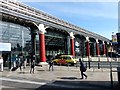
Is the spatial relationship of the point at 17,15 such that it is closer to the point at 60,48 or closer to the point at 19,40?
the point at 19,40

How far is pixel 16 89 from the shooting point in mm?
15594

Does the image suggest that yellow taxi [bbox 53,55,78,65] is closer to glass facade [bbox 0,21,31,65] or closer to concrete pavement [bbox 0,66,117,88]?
glass facade [bbox 0,21,31,65]

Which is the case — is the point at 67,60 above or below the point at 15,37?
below

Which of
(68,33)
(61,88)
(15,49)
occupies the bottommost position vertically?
(61,88)

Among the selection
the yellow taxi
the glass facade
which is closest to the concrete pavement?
the glass facade

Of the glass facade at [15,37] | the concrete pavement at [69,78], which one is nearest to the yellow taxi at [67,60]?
the glass facade at [15,37]

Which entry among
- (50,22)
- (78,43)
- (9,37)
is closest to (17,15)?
(9,37)

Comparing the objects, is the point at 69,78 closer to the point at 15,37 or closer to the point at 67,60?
the point at 67,60

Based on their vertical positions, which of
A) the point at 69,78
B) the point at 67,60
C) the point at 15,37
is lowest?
the point at 69,78

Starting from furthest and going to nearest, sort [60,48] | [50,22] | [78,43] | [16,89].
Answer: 1. [78,43]
2. [60,48]
3. [50,22]
4. [16,89]

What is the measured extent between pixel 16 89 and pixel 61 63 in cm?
2479

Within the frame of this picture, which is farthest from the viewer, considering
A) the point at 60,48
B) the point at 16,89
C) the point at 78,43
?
the point at 78,43

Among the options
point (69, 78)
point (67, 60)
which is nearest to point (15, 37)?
point (67, 60)

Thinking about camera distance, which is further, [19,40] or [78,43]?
[78,43]
